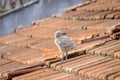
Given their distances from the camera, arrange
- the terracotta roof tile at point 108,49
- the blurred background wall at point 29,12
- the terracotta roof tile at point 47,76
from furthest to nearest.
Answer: the blurred background wall at point 29,12
the terracotta roof tile at point 108,49
the terracotta roof tile at point 47,76

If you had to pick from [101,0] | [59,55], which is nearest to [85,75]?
[59,55]

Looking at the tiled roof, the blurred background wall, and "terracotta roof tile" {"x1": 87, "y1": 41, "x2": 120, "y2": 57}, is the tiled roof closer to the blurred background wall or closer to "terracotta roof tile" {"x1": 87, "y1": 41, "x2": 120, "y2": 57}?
"terracotta roof tile" {"x1": 87, "y1": 41, "x2": 120, "y2": 57}

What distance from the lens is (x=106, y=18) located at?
4.78m

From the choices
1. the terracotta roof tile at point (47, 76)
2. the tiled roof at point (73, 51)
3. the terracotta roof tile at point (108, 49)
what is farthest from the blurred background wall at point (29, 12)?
the terracotta roof tile at point (47, 76)

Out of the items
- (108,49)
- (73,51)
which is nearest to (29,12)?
(73,51)

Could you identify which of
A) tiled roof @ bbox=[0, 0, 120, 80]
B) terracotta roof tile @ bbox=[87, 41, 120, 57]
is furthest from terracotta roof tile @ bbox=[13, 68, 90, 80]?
terracotta roof tile @ bbox=[87, 41, 120, 57]

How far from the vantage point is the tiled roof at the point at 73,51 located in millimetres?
3049

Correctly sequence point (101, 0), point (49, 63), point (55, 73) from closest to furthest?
point (55, 73)
point (49, 63)
point (101, 0)

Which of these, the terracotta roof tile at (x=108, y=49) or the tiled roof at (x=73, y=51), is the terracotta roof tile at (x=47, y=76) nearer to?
the tiled roof at (x=73, y=51)

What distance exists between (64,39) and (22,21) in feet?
18.2

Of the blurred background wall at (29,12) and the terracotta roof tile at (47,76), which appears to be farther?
the blurred background wall at (29,12)

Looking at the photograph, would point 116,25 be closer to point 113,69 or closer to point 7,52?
point 113,69

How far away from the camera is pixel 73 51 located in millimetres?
3613

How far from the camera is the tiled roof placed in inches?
120
